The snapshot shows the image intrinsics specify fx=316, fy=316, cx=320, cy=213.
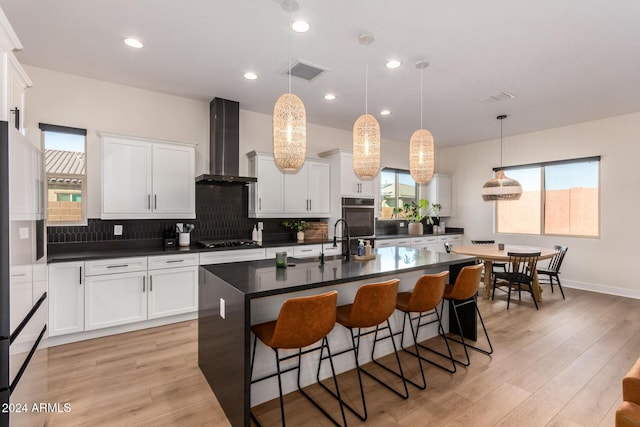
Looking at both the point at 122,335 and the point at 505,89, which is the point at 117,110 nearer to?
the point at 122,335

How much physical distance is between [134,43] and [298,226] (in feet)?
10.4

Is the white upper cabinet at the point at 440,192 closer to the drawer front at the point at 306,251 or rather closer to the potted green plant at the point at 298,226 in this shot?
the potted green plant at the point at 298,226

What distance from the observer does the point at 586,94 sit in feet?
13.9

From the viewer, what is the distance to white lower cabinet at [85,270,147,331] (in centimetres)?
337

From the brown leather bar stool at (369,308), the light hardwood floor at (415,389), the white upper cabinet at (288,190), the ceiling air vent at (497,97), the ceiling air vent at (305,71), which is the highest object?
the ceiling air vent at (305,71)

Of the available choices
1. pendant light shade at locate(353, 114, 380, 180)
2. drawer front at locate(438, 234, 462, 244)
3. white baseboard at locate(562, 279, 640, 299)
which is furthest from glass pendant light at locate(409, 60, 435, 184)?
white baseboard at locate(562, 279, 640, 299)

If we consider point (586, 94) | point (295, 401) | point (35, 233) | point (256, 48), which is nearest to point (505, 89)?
point (586, 94)

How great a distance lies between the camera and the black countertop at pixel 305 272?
6.72ft

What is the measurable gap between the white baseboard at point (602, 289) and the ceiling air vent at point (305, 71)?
19.0ft

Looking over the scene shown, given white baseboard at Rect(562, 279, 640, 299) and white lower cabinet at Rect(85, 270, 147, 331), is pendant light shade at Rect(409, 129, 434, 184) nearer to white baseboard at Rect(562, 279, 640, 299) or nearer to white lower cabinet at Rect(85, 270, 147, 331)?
white lower cabinet at Rect(85, 270, 147, 331)

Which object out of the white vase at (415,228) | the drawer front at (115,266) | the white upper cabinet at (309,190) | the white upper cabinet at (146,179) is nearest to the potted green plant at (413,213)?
the white vase at (415,228)

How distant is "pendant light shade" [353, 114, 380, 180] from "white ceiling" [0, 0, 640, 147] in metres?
0.80

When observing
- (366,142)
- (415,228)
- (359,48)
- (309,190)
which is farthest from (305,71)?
(415,228)

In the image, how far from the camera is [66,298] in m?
3.25
